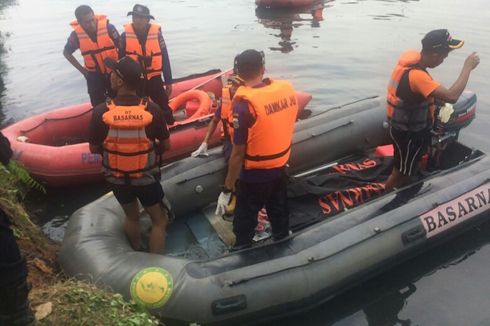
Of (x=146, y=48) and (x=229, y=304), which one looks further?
(x=146, y=48)

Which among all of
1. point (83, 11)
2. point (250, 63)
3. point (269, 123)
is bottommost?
point (269, 123)

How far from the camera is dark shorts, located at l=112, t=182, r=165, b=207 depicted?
11.1 ft

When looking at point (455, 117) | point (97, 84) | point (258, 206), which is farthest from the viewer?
point (97, 84)

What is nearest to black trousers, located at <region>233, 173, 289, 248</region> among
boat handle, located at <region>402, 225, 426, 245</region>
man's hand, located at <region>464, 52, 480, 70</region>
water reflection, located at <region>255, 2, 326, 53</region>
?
boat handle, located at <region>402, 225, 426, 245</region>

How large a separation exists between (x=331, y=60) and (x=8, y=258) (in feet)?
33.5

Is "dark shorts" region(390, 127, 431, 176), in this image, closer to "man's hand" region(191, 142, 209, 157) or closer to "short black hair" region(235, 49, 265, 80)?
"short black hair" region(235, 49, 265, 80)

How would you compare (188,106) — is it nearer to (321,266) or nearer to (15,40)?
(321,266)

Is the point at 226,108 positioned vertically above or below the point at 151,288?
above

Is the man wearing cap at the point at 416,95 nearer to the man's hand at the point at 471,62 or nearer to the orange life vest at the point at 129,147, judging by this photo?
the man's hand at the point at 471,62

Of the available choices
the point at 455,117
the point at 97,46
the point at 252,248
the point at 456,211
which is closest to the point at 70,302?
the point at 252,248

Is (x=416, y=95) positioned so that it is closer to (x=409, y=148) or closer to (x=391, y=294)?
(x=409, y=148)

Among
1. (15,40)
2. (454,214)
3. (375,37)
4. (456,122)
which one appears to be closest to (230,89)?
(454,214)

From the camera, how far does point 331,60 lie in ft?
37.1

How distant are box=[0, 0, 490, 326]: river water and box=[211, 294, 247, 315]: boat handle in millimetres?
565
